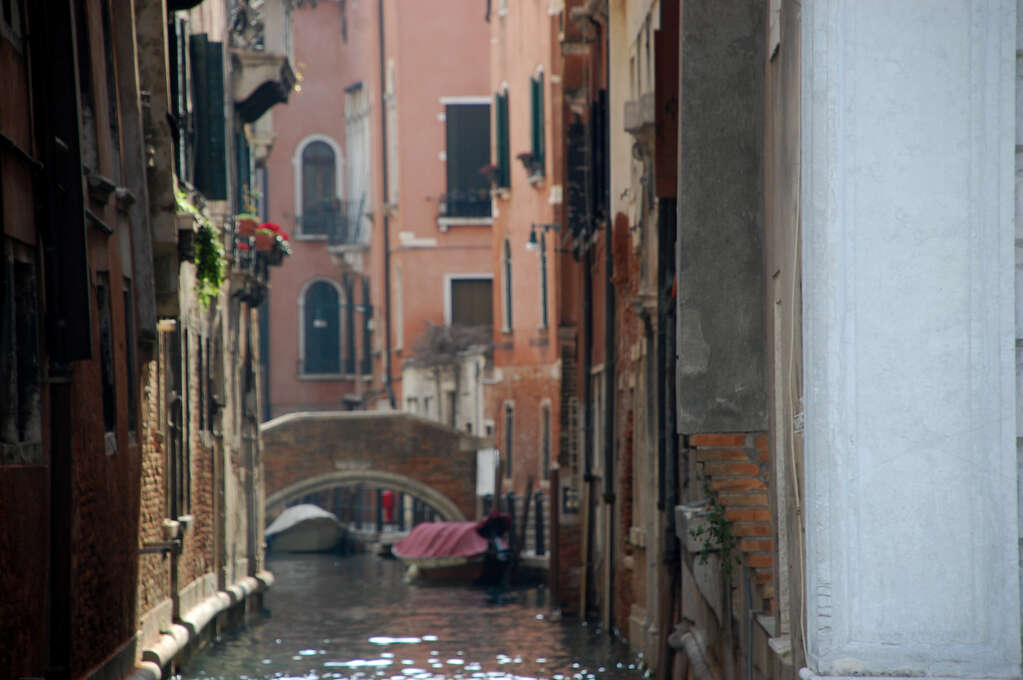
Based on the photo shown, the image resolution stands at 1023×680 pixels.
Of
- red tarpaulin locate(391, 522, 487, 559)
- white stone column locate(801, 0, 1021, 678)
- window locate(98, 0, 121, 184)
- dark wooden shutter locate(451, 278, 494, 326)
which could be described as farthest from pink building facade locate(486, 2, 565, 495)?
white stone column locate(801, 0, 1021, 678)

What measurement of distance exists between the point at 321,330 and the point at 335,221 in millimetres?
2415

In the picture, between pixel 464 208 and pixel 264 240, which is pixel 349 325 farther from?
pixel 264 240

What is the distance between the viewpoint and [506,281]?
30328 mm

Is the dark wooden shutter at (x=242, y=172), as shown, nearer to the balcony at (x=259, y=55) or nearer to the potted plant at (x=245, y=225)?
the balcony at (x=259, y=55)

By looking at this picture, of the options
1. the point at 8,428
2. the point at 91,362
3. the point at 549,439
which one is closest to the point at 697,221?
the point at 8,428

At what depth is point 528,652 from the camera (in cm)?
1680

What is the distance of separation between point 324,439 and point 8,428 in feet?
76.8

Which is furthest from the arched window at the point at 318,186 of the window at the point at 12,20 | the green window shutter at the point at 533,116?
the window at the point at 12,20

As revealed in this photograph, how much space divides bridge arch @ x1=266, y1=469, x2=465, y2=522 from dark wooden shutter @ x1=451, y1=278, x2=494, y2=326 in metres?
4.50

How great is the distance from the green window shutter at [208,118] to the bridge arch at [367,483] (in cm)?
1596

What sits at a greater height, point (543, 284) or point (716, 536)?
point (543, 284)

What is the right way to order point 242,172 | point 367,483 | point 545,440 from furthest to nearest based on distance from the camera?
point 367,483 < point 545,440 < point 242,172

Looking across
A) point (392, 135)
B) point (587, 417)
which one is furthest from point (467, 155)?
point (587, 417)

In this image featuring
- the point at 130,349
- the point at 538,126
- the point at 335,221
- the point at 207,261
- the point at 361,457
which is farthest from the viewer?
the point at 335,221
